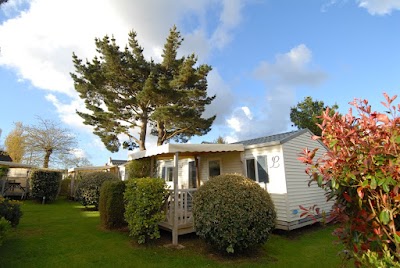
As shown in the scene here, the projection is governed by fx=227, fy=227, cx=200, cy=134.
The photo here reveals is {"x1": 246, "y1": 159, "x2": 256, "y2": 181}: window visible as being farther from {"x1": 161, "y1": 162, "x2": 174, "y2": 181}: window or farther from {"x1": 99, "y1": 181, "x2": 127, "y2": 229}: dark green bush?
{"x1": 161, "y1": 162, "x2": 174, "y2": 181}: window

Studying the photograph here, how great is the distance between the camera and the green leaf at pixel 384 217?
67.9 inches

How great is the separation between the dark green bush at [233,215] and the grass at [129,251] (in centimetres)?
54

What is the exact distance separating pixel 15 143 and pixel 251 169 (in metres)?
35.0

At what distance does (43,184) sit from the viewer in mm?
14734

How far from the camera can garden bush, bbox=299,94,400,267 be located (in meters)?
1.78

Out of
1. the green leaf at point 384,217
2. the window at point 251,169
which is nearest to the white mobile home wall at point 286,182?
the window at point 251,169

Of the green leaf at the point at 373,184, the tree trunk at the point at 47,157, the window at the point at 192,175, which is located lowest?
the green leaf at the point at 373,184

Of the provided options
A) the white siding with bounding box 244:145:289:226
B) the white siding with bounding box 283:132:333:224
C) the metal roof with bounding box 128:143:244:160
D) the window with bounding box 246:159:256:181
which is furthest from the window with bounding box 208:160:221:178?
the white siding with bounding box 283:132:333:224

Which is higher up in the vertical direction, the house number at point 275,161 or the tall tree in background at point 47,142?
the tall tree in background at point 47,142

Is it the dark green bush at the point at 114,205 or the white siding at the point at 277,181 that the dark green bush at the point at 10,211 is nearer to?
the dark green bush at the point at 114,205

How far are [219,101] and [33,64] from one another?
531 inches

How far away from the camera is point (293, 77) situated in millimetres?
14047

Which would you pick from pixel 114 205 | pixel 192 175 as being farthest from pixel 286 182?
pixel 114 205

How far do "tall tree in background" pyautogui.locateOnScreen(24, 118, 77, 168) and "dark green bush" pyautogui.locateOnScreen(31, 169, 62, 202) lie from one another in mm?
11958
